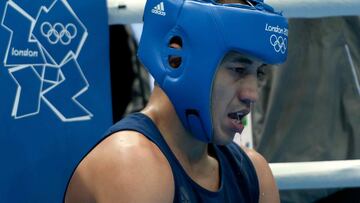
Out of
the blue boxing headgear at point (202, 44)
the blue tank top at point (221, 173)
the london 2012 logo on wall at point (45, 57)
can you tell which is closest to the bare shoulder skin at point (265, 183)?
the blue tank top at point (221, 173)

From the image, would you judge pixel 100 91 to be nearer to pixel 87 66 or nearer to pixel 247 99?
pixel 87 66

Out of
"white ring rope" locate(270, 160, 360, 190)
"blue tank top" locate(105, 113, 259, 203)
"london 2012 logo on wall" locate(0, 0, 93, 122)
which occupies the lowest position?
"white ring rope" locate(270, 160, 360, 190)

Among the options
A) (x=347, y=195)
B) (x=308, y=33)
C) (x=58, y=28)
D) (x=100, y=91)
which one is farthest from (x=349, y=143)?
(x=58, y=28)

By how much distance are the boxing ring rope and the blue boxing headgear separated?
289mm

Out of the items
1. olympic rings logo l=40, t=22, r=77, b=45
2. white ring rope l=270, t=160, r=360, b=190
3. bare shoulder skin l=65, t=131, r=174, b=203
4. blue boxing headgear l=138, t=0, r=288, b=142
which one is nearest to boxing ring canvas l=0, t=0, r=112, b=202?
olympic rings logo l=40, t=22, r=77, b=45

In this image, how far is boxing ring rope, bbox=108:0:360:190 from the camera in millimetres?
1651

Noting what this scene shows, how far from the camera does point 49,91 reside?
1.58m

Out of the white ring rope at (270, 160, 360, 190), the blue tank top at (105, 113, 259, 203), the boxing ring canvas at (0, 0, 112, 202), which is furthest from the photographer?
the white ring rope at (270, 160, 360, 190)

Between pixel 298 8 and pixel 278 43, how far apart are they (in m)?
0.33

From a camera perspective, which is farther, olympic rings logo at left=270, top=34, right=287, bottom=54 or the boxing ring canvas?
the boxing ring canvas

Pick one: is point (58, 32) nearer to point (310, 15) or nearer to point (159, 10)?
point (159, 10)

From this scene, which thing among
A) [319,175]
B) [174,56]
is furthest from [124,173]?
[319,175]

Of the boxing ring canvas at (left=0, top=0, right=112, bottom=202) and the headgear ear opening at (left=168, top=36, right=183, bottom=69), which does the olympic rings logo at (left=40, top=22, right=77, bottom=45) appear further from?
the headgear ear opening at (left=168, top=36, right=183, bottom=69)

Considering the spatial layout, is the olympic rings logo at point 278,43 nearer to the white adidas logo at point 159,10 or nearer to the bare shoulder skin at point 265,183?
the white adidas logo at point 159,10
